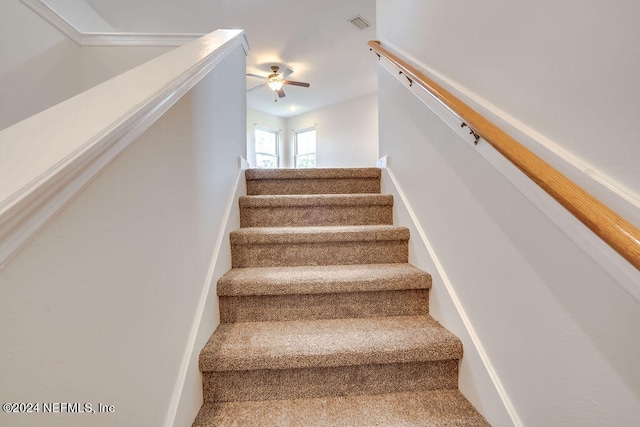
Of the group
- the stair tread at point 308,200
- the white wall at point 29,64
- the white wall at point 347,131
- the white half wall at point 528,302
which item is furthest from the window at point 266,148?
the white half wall at point 528,302

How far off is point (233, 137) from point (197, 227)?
0.79 metres

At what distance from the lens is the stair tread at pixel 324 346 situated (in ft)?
2.99

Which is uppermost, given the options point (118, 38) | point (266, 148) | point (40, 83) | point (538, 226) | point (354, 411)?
point (266, 148)

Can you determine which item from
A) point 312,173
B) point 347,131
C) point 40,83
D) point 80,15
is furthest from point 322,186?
point 347,131

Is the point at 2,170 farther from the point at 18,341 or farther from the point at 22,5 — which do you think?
the point at 22,5

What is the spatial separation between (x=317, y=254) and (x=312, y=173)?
26.8 inches

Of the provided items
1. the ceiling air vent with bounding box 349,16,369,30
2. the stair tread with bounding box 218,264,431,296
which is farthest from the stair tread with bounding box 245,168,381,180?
the ceiling air vent with bounding box 349,16,369,30

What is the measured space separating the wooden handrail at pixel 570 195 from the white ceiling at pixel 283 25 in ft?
9.06

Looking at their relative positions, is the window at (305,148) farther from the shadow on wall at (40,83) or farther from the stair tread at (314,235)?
the stair tread at (314,235)

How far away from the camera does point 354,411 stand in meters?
0.86

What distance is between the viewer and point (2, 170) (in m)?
0.36

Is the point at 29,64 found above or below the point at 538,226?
above

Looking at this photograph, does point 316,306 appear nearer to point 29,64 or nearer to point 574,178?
point 574,178

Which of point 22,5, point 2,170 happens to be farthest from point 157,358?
point 22,5
